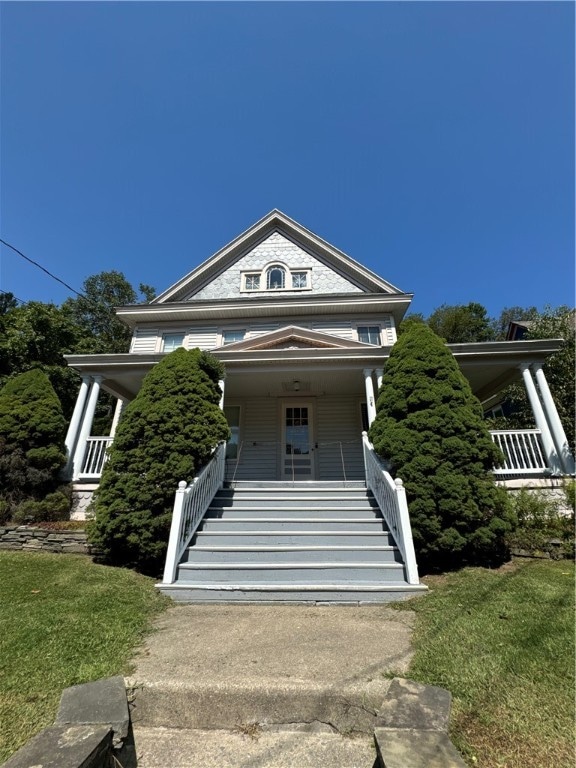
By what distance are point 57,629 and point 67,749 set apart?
81.2 inches

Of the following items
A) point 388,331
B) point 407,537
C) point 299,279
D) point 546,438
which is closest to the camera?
point 407,537

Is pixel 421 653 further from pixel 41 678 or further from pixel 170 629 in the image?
pixel 41 678

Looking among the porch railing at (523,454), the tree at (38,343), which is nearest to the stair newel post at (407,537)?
the porch railing at (523,454)

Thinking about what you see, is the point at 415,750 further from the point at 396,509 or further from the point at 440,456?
the point at 440,456

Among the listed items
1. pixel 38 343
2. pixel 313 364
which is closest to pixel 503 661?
pixel 313 364

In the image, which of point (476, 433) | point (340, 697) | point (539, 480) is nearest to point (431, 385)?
point (476, 433)

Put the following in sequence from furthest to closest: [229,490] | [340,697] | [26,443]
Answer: [26,443] < [229,490] < [340,697]

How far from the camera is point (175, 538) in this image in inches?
194

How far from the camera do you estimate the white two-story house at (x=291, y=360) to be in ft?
27.8

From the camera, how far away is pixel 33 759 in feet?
5.36

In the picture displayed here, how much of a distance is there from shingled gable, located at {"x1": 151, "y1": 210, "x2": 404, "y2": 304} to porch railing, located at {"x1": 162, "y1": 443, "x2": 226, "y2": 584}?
8.10 metres

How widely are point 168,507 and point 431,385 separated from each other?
16.2ft

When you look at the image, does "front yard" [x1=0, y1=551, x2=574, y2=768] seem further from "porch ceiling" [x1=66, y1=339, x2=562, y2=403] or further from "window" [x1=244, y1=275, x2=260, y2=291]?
"window" [x1=244, y1=275, x2=260, y2=291]

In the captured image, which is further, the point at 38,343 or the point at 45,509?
the point at 38,343
